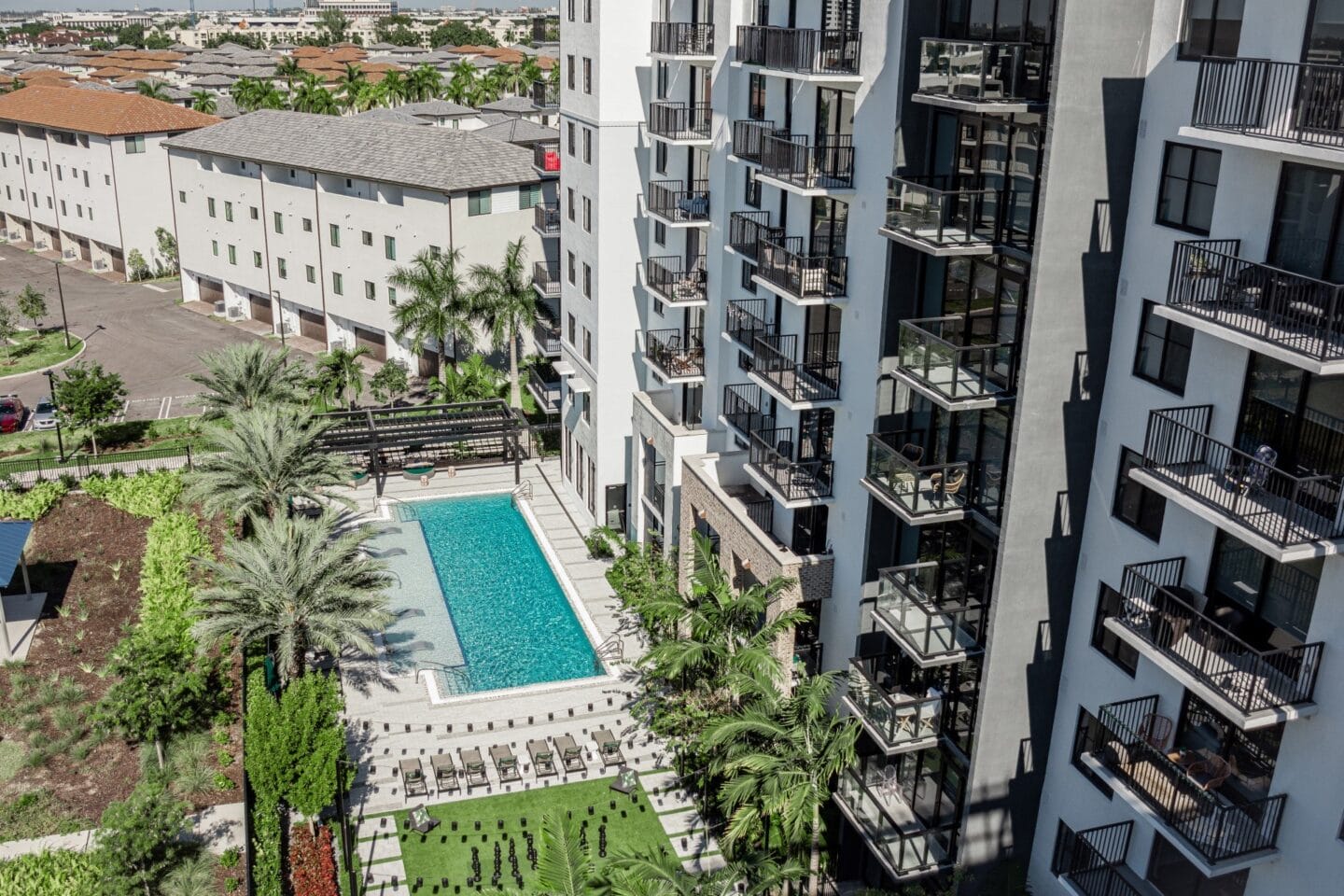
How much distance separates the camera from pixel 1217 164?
1705 centimetres

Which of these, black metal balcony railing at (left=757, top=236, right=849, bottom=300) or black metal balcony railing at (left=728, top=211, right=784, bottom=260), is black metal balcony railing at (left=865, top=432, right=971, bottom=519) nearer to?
black metal balcony railing at (left=757, top=236, right=849, bottom=300)

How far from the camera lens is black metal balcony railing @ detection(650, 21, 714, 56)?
3300 centimetres

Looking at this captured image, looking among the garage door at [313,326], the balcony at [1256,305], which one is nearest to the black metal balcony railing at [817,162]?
the balcony at [1256,305]

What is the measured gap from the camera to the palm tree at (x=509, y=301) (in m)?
52.1

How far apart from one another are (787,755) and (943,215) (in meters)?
10.6

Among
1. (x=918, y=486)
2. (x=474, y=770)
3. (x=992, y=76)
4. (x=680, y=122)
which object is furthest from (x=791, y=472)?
(x=680, y=122)

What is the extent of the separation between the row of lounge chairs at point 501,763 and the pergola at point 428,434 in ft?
63.6

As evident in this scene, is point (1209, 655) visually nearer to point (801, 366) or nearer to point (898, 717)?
point (898, 717)

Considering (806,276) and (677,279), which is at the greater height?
(806,276)

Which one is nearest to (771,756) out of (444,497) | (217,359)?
(444,497)

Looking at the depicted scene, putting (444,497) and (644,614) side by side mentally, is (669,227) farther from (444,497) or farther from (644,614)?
(444,497)

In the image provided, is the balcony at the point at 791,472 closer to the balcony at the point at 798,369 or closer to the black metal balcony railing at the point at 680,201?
the balcony at the point at 798,369

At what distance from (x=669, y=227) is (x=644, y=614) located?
505 inches

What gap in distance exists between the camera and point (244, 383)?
46.1 m
